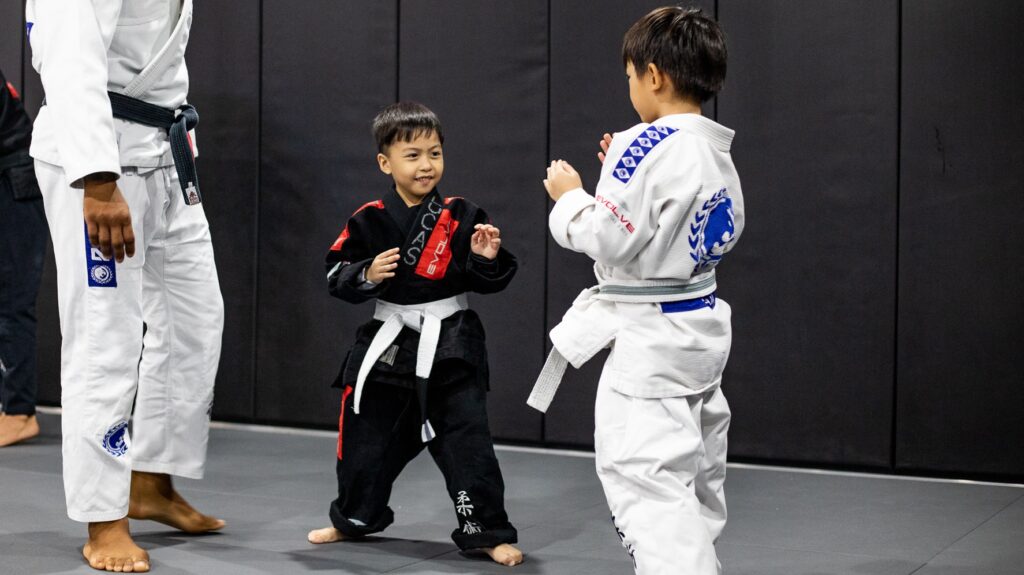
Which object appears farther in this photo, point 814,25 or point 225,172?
point 225,172

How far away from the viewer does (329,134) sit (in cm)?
475

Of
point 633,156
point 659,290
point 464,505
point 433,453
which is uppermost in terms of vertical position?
point 633,156

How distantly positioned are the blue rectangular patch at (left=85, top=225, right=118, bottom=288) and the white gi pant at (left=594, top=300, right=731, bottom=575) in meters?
1.16

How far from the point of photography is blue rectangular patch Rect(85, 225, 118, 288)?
8.18ft

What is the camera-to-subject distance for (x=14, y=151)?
13.9 ft

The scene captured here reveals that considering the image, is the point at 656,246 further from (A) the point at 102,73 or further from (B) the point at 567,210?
(A) the point at 102,73

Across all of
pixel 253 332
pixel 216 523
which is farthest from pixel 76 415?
pixel 253 332

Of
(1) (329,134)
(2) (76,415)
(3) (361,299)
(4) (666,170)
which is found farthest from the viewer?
(1) (329,134)

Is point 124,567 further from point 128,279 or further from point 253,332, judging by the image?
point 253,332

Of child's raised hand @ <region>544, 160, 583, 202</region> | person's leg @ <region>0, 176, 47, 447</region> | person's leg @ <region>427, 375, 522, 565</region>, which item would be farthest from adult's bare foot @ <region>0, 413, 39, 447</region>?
child's raised hand @ <region>544, 160, 583, 202</region>

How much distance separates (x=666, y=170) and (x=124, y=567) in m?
1.50

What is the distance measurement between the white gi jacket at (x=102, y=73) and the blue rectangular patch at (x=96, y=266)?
0.65ft

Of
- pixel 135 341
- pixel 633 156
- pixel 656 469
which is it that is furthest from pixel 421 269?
pixel 656 469

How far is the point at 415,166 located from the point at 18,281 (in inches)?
86.2
